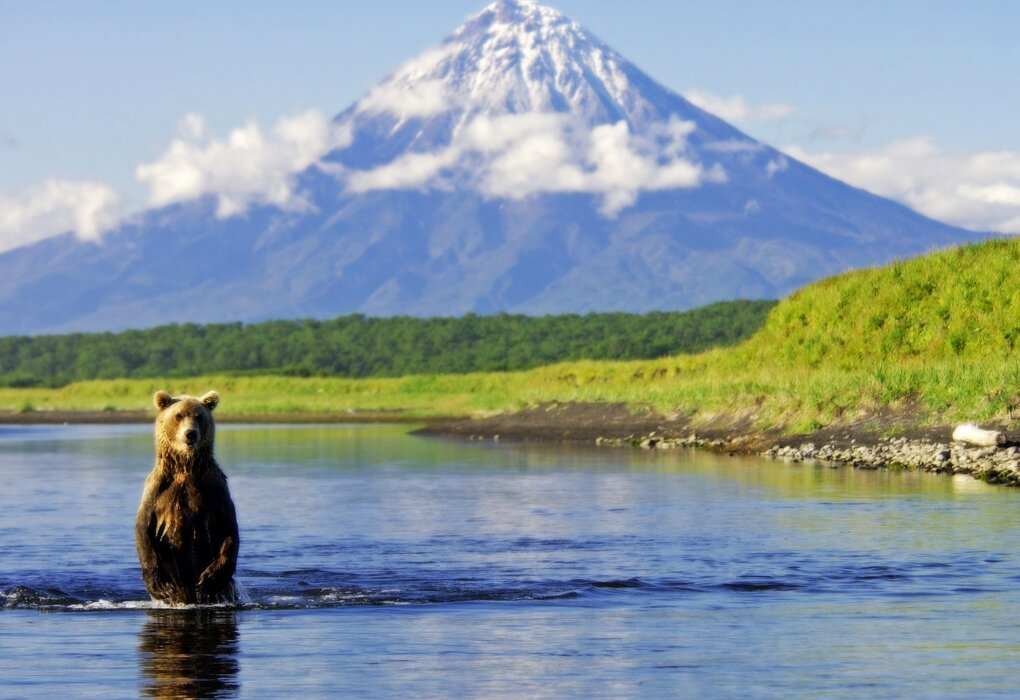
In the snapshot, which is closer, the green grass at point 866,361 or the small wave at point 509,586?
the small wave at point 509,586

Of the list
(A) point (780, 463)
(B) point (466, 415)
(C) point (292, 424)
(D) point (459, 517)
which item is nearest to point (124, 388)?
(C) point (292, 424)

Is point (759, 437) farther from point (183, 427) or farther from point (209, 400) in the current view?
point (183, 427)

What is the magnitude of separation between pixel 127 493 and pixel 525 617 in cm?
1749

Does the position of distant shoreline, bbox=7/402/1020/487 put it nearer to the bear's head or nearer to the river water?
the river water

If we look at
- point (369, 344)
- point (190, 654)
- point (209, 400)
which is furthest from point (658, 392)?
point (369, 344)

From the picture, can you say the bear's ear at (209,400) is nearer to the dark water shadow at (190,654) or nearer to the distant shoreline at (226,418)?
the dark water shadow at (190,654)

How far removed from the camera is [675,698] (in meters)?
11.9

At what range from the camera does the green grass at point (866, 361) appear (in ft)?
126

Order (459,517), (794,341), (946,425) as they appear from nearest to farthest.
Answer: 1. (459,517)
2. (946,425)
3. (794,341)

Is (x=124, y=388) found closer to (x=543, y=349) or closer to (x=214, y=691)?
(x=543, y=349)

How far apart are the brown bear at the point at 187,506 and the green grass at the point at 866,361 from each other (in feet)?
71.3

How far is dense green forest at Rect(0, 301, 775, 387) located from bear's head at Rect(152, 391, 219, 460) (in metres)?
103

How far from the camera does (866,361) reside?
47781mm

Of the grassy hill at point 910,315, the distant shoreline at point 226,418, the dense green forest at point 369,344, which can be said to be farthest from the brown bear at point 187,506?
the dense green forest at point 369,344
